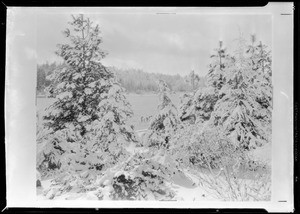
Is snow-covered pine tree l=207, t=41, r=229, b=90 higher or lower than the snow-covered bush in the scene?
higher

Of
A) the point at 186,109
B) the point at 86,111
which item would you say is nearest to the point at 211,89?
the point at 186,109

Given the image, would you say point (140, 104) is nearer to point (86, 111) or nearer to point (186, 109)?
point (186, 109)

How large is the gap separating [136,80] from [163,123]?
25.8 inches

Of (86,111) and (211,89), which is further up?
(211,89)

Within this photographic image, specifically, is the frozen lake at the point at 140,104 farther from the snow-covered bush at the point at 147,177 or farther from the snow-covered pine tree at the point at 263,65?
the snow-covered pine tree at the point at 263,65

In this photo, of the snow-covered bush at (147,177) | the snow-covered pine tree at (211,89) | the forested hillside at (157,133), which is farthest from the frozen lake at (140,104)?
the snow-covered bush at (147,177)

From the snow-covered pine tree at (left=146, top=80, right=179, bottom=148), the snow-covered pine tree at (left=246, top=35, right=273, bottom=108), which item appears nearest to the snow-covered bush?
the snow-covered pine tree at (left=146, top=80, right=179, bottom=148)

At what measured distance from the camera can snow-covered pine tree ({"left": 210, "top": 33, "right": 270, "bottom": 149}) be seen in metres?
5.67

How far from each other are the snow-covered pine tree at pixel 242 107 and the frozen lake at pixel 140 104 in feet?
2.03

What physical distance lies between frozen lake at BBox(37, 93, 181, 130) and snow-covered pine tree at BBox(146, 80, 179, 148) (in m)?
0.08

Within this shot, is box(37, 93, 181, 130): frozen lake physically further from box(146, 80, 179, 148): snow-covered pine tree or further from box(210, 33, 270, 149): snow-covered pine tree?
box(210, 33, 270, 149): snow-covered pine tree

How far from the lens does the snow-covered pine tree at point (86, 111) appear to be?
5703 millimetres

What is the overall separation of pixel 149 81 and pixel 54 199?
1.96m

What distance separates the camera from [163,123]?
5.73m
